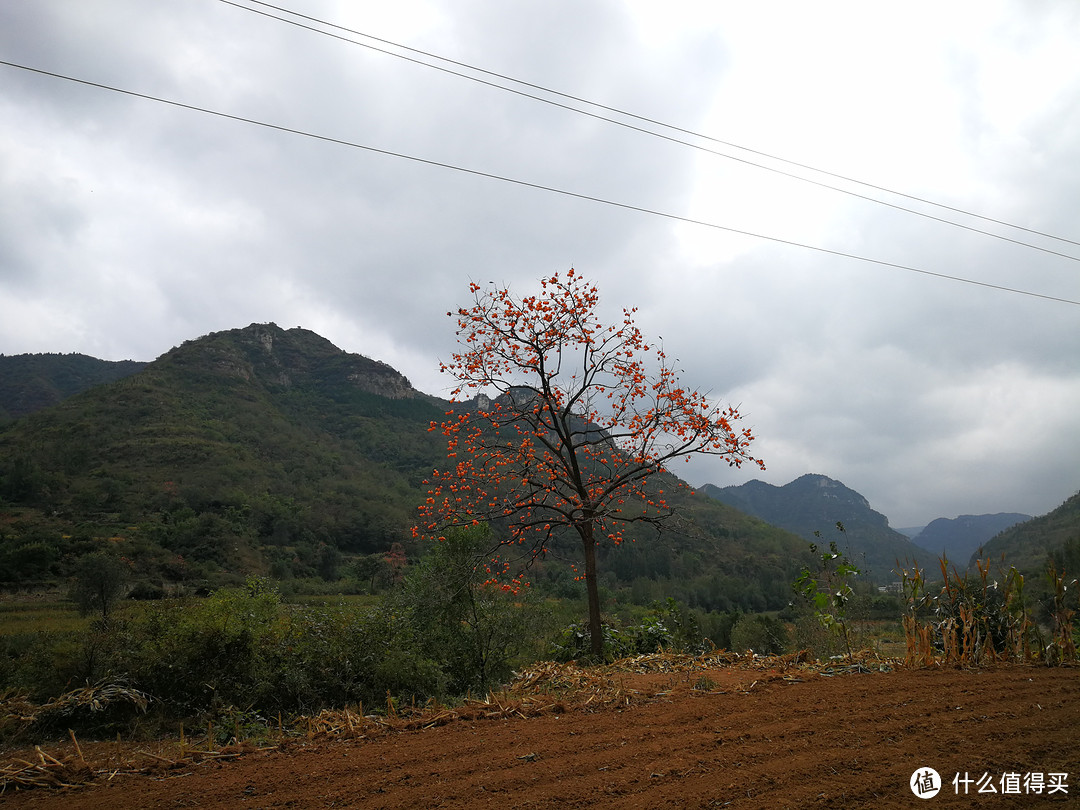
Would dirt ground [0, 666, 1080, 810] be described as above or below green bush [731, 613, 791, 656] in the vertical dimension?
above

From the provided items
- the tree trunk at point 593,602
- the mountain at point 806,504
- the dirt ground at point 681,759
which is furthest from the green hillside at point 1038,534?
the dirt ground at point 681,759

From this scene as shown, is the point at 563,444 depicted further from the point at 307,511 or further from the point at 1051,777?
the point at 307,511

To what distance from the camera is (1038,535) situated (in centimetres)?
5447

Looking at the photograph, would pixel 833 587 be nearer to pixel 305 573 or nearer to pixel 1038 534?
pixel 305 573

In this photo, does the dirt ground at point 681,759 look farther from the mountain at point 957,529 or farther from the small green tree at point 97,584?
the mountain at point 957,529

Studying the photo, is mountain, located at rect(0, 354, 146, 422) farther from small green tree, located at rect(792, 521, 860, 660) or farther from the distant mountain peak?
small green tree, located at rect(792, 521, 860, 660)

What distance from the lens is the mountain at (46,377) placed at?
70.1 metres

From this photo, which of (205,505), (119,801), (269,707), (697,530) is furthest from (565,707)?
(205,505)

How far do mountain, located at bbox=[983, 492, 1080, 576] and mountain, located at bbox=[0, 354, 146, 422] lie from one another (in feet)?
311

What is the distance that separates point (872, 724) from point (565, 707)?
2.29 metres

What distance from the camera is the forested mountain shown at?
1291 inches

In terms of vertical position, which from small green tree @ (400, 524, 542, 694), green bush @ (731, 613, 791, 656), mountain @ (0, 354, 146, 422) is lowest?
green bush @ (731, 613, 791, 656)

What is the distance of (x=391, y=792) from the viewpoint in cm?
338

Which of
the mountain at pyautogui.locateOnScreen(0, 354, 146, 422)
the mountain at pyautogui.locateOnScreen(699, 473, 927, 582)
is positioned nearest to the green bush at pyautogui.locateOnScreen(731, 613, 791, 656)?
the mountain at pyautogui.locateOnScreen(0, 354, 146, 422)
